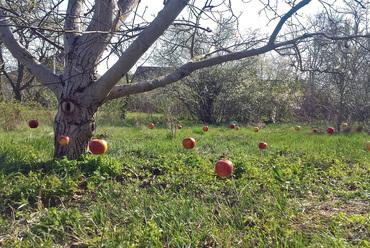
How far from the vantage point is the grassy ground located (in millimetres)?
1814

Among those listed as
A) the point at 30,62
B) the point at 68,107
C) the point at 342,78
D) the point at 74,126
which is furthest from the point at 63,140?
the point at 342,78

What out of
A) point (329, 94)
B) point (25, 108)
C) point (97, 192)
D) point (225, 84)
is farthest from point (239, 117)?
point (97, 192)

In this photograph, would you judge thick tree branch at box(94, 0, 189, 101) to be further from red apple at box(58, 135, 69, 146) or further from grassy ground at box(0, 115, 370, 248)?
grassy ground at box(0, 115, 370, 248)

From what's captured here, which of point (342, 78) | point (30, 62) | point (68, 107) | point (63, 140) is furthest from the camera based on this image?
point (342, 78)

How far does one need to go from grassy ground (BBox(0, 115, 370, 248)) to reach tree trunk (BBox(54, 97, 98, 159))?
233 mm

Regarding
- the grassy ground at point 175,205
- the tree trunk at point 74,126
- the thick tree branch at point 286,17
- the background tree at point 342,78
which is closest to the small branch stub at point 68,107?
the tree trunk at point 74,126

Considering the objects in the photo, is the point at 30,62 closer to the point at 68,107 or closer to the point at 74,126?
the point at 68,107

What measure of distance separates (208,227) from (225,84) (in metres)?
10.5

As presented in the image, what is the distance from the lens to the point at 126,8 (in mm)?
3578

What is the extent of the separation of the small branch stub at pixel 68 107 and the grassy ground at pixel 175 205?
64 cm

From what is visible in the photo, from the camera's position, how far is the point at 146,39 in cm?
263

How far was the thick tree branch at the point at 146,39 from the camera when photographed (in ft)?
8.23

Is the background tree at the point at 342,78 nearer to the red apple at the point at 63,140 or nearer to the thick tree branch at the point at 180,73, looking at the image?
the thick tree branch at the point at 180,73

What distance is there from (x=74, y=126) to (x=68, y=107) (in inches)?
10.5
